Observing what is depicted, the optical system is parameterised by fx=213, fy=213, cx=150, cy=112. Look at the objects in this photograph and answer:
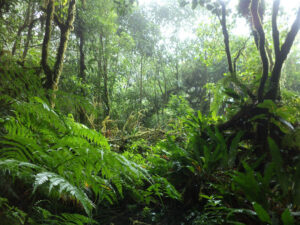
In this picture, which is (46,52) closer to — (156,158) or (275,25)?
(156,158)

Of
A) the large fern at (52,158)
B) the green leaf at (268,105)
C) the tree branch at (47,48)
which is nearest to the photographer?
the large fern at (52,158)

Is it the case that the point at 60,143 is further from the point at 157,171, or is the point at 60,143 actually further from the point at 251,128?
the point at 251,128

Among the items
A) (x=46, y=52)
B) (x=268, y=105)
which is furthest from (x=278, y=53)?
(x=46, y=52)

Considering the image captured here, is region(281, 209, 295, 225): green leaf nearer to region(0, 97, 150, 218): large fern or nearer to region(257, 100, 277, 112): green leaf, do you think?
region(0, 97, 150, 218): large fern

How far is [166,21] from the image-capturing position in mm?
11945

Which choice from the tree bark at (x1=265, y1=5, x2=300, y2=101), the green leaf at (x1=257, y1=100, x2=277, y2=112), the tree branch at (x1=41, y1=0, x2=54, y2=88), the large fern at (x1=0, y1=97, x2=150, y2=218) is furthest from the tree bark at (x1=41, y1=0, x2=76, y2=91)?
the tree bark at (x1=265, y1=5, x2=300, y2=101)

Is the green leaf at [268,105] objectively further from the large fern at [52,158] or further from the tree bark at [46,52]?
the tree bark at [46,52]

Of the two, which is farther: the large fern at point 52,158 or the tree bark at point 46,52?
the tree bark at point 46,52

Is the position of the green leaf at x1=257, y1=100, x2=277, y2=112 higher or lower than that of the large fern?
higher

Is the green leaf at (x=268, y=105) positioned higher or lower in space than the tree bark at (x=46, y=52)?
lower

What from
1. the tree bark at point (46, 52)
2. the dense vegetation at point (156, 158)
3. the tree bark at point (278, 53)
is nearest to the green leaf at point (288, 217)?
the dense vegetation at point (156, 158)

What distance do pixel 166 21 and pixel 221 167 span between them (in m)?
11.5

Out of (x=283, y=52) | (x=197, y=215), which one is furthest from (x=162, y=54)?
(x=197, y=215)

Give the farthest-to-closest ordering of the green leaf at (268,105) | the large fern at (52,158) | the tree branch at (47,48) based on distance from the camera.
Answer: the tree branch at (47,48), the green leaf at (268,105), the large fern at (52,158)
